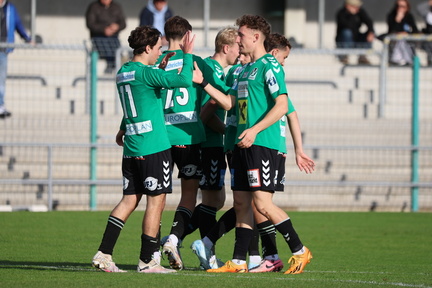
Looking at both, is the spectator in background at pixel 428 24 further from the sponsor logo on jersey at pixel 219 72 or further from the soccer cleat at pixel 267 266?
the soccer cleat at pixel 267 266

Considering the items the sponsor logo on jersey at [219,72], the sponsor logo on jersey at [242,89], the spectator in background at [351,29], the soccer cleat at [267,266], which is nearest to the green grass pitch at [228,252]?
the soccer cleat at [267,266]

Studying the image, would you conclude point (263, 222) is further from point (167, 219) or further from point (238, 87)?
point (167, 219)

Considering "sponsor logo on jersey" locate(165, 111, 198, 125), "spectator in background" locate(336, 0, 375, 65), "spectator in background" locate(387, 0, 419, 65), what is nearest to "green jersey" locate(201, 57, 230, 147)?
"sponsor logo on jersey" locate(165, 111, 198, 125)

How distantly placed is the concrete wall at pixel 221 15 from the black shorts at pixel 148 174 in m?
15.0

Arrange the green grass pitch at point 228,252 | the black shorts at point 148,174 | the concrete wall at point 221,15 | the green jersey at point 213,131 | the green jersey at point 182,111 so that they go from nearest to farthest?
the green grass pitch at point 228,252 → the black shorts at point 148,174 → the green jersey at point 182,111 → the green jersey at point 213,131 → the concrete wall at point 221,15

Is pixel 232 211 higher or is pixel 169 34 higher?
pixel 169 34

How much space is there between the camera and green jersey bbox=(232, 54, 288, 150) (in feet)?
26.5

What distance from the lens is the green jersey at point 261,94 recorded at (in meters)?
8.09

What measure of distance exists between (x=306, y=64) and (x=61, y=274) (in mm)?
11899

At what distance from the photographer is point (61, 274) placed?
796 centimetres

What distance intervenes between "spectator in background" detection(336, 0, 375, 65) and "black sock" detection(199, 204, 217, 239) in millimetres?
10659

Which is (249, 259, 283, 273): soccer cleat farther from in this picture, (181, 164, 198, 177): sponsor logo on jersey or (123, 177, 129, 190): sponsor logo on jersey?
(123, 177, 129, 190): sponsor logo on jersey

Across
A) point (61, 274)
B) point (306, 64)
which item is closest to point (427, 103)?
point (306, 64)

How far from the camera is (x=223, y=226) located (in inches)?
345
